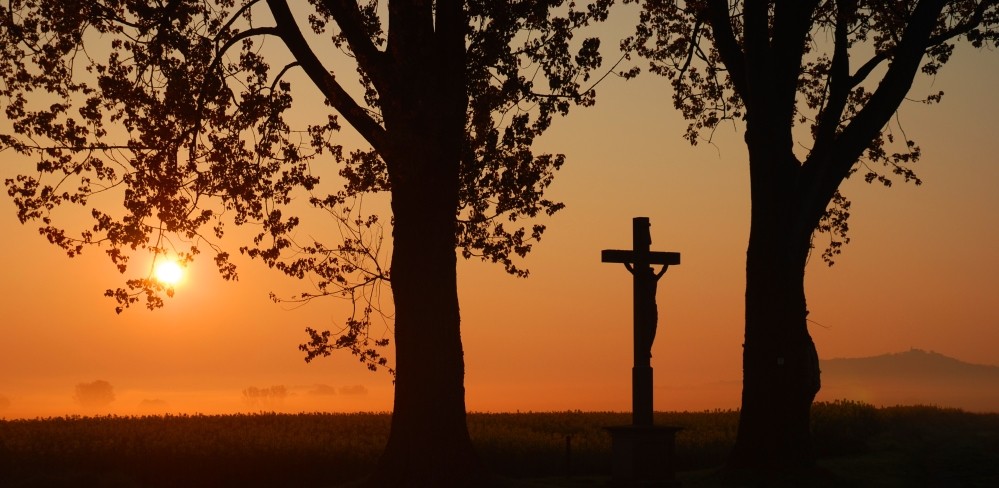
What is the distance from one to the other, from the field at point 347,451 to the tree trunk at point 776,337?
109 centimetres

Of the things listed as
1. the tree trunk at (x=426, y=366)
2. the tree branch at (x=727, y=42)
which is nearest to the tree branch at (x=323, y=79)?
the tree trunk at (x=426, y=366)

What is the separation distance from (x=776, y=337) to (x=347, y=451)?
9308 millimetres

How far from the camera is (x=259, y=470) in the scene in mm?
21703

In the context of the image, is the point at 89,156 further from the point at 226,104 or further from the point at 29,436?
the point at 29,436

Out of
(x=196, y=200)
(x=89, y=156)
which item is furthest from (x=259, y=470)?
(x=89, y=156)

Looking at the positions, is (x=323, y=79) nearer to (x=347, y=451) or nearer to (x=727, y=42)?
(x=347, y=451)

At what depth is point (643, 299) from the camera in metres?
20.4

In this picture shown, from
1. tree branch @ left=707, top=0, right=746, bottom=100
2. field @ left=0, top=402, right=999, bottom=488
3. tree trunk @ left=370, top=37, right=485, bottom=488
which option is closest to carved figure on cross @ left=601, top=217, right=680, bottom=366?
field @ left=0, top=402, right=999, bottom=488

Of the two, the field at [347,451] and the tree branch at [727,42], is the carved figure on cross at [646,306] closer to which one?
the field at [347,451]

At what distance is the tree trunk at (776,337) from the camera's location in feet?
70.4

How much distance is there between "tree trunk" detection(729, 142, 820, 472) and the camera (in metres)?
21.5

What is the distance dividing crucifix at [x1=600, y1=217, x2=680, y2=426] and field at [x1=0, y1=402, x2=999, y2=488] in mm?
2159


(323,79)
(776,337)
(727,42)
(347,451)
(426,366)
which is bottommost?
(347,451)

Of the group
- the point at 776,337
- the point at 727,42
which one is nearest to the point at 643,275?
the point at 776,337
